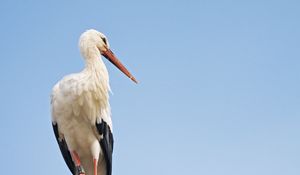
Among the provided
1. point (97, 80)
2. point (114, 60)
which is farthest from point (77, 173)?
point (114, 60)

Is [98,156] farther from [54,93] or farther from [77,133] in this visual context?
[54,93]

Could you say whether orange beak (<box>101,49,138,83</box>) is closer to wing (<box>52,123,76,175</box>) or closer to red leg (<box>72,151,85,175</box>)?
wing (<box>52,123,76,175</box>)

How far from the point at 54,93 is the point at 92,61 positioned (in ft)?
1.68

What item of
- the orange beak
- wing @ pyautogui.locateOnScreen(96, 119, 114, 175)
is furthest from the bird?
the orange beak

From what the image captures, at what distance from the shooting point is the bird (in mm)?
5414

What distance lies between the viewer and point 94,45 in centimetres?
572

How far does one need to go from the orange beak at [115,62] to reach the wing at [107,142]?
87cm

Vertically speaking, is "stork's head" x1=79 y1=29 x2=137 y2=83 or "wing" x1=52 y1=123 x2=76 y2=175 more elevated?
"stork's head" x1=79 y1=29 x2=137 y2=83

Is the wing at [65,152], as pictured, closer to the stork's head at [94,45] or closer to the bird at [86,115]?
the bird at [86,115]

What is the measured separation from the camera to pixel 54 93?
215 inches

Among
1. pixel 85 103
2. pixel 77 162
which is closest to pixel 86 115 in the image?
pixel 85 103

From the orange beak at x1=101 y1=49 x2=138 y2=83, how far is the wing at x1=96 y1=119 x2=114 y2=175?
2.86 ft

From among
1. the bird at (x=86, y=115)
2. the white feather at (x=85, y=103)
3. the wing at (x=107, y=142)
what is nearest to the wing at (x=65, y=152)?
the bird at (x=86, y=115)

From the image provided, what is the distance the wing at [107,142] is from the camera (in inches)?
222
